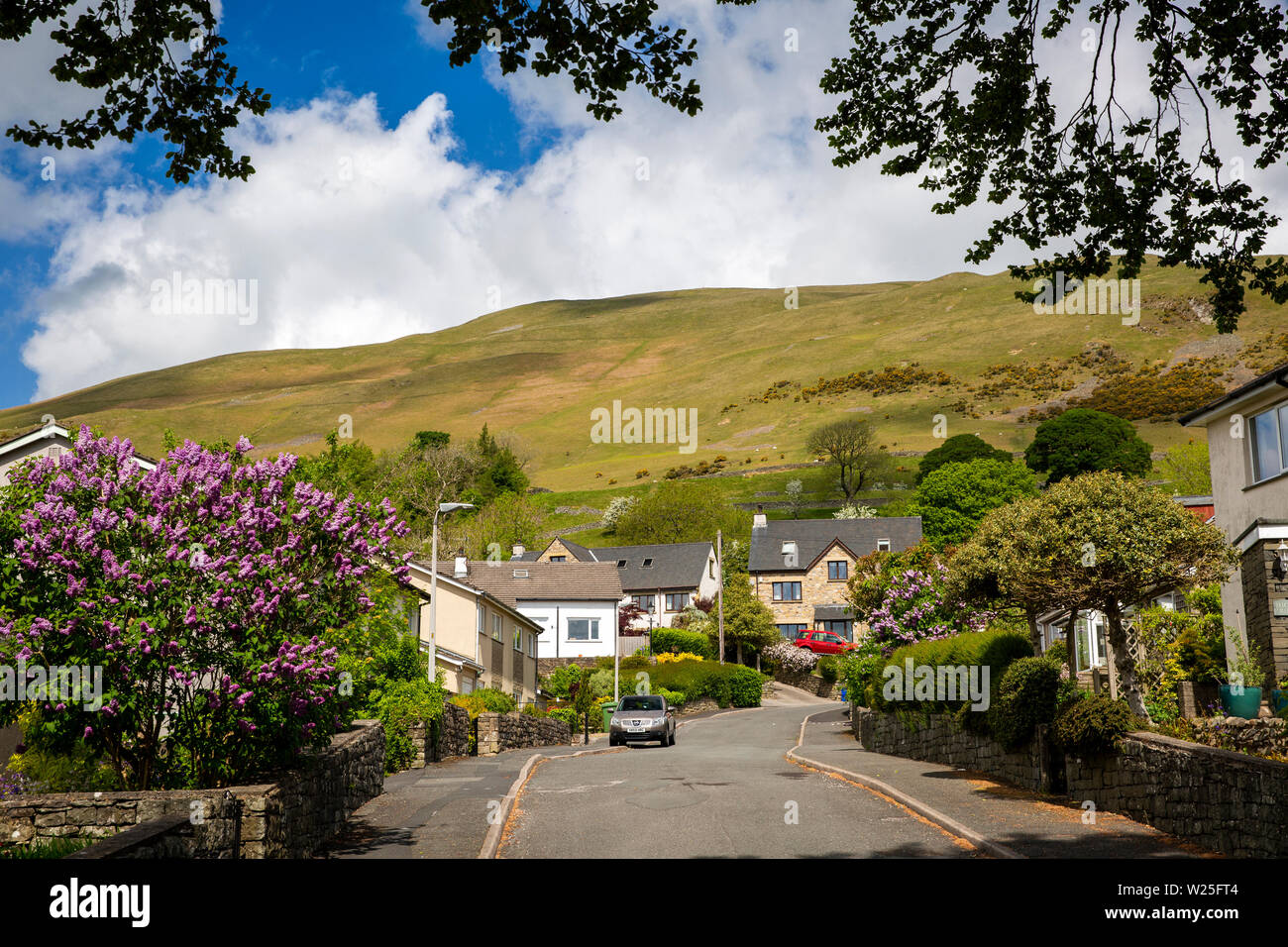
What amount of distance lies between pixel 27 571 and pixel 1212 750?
1315 centimetres

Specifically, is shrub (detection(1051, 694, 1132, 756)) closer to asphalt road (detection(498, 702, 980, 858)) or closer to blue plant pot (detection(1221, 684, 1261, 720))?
asphalt road (detection(498, 702, 980, 858))

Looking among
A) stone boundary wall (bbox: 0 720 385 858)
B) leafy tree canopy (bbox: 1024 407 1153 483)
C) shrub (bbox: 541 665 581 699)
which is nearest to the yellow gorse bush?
shrub (bbox: 541 665 581 699)

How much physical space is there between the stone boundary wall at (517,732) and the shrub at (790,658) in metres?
32.3

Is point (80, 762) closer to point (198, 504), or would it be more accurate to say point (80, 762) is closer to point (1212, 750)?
point (198, 504)

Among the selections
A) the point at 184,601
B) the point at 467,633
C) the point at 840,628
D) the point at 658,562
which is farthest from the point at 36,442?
the point at 840,628

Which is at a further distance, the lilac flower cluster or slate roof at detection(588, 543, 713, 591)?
slate roof at detection(588, 543, 713, 591)

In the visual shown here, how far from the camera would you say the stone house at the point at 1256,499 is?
2238 cm

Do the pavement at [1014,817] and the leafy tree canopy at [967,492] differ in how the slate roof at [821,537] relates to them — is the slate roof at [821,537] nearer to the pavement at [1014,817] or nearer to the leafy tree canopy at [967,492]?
the leafy tree canopy at [967,492]

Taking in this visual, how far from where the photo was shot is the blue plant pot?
63.8ft

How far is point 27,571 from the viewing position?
11.1 meters

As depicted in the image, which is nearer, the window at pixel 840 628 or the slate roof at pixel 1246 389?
the slate roof at pixel 1246 389

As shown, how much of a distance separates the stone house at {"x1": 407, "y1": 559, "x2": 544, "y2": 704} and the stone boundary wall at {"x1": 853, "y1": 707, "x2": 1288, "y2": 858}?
26899 millimetres

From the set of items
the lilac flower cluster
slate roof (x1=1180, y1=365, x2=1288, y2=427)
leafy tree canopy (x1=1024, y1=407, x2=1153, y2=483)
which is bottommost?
the lilac flower cluster

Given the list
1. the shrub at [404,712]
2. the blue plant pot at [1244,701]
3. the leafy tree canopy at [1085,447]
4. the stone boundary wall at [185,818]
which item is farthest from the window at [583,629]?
the stone boundary wall at [185,818]
